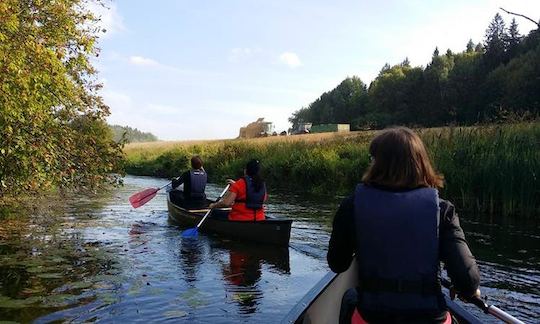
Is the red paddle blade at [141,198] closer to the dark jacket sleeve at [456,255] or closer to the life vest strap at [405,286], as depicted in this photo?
the life vest strap at [405,286]

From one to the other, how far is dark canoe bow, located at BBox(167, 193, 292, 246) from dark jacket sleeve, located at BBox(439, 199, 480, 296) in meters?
6.65

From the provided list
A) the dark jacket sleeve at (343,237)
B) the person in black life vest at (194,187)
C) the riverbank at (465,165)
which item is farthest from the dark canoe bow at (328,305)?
the person in black life vest at (194,187)

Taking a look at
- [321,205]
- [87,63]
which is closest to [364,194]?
[87,63]

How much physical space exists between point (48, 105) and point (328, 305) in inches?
283

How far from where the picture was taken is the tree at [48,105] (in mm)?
7020

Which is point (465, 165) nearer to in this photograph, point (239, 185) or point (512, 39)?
point (239, 185)

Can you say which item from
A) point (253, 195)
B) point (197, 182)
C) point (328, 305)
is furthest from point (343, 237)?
point (197, 182)

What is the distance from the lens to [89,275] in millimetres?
7562

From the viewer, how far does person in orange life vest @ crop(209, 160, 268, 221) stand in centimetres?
957

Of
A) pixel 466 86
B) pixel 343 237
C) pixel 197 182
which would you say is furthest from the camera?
pixel 466 86

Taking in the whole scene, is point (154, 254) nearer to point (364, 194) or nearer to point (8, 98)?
point (8, 98)

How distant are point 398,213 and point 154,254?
23.4 feet

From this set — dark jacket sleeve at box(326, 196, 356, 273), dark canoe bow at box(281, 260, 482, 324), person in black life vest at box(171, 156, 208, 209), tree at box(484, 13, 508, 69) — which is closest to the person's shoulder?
person in black life vest at box(171, 156, 208, 209)

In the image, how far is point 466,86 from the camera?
6225 cm
